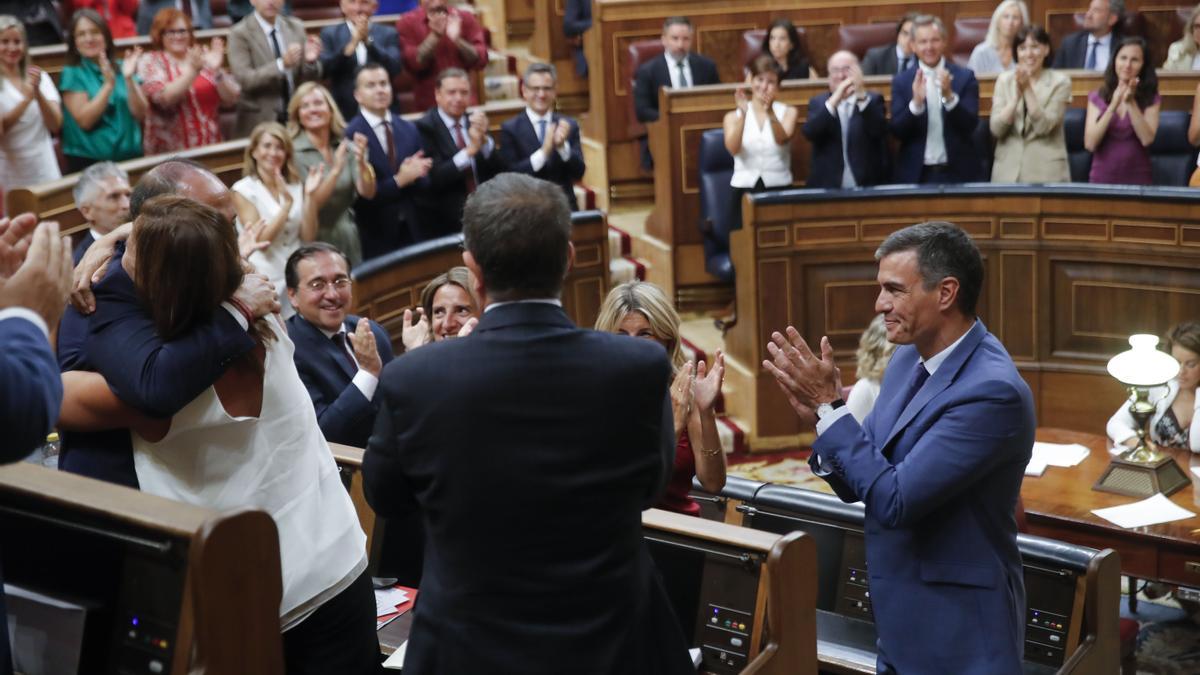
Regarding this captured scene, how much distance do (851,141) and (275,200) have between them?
261 centimetres

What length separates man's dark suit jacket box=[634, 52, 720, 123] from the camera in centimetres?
702

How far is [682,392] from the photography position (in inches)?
105

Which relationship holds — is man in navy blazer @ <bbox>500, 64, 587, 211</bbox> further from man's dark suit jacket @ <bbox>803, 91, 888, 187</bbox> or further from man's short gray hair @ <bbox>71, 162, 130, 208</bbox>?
man's short gray hair @ <bbox>71, 162, 130, 208</bbox>

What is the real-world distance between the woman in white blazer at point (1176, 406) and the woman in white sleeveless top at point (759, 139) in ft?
7.22

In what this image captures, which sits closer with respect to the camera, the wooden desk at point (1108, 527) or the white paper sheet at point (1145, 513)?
the wooden desk at point (1108, 527)

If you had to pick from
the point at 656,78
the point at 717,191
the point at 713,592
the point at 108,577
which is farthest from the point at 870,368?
the point at 656,78

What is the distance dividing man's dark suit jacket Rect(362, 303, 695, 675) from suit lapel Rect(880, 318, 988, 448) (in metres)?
0.73

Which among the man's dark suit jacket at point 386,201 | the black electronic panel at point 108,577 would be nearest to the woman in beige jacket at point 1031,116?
the man's dark suit jacket at point 386,201

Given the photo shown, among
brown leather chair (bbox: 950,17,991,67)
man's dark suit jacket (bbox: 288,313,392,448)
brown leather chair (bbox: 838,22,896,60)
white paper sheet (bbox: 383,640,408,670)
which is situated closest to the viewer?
white paper sheet (bbox: 383,640,408,670)

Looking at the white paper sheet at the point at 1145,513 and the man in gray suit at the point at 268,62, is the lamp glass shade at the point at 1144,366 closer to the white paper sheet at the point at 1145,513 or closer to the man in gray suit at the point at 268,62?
the white paper sheet at the point at 1145,513

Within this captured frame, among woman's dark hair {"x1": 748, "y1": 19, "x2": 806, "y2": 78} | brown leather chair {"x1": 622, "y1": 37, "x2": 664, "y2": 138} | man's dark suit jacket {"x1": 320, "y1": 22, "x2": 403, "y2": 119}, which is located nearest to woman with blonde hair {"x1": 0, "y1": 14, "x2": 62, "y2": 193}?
man's dark suit jacket {"x1": 320, "y1": 22, "x2": 403, "y2": 119}

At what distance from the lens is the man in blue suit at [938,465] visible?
215 centimetres

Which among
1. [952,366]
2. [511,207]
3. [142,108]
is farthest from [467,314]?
[142,108]

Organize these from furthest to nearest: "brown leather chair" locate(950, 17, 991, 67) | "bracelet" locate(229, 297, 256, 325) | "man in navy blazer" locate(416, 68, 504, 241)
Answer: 1. "brown leather chair" locate(950, 17, 991, 67)
2. "man in navy blazer" locate(416, 68, 504, 241)
3. "bracelet" locate(229, 297, 256, 325)
